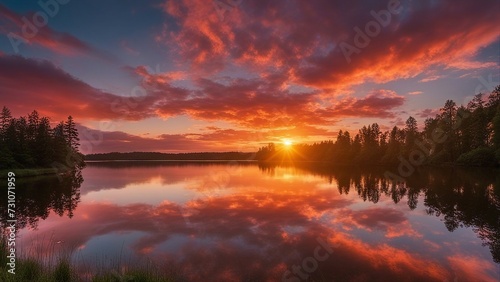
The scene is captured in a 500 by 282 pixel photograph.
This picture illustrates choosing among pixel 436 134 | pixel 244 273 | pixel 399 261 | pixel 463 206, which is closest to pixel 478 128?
pixel 436 134

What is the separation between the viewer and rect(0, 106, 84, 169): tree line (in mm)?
67000

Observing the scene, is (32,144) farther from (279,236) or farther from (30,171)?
(279,236)

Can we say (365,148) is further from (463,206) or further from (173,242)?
(173,242)

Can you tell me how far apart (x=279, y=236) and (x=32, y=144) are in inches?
3328

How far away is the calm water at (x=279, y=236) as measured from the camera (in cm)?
1424

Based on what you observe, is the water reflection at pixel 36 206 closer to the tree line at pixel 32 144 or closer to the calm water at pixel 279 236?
the calm water at pixel 279 236

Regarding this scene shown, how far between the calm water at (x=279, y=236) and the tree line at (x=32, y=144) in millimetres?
39286

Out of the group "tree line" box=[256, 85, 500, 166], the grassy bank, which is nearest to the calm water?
the grassy bank

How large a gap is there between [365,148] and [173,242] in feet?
459

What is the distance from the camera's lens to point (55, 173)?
75.8 m

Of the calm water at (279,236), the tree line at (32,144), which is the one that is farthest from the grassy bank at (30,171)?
the calm water at (279,236)

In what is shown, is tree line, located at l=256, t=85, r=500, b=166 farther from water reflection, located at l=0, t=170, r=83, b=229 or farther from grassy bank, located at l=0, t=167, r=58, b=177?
grassy bank, located at l=0, t=167, r=58, b=177

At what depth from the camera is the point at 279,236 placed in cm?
2020

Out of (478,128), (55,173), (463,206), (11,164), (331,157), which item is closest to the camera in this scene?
(463,206)
